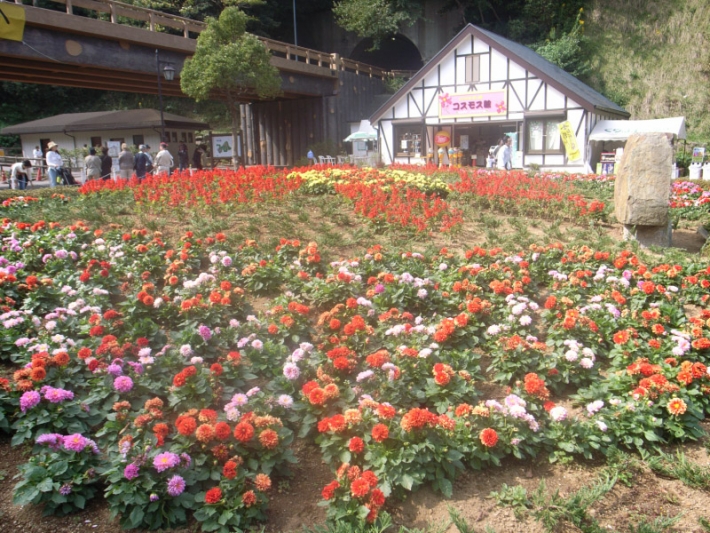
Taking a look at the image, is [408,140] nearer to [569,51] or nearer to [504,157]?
[504,157]

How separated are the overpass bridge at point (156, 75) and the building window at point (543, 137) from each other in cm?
1028

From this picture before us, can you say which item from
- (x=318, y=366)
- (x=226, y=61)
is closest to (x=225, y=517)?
(x=318, y=366)

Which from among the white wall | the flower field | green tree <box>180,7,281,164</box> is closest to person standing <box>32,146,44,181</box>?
green tree <box>180,7,281,164</box>

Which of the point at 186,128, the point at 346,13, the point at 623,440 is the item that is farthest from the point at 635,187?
the point at 346,13

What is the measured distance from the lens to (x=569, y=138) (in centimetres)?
2273

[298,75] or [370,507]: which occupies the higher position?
[298,75]

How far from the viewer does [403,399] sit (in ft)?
11.2

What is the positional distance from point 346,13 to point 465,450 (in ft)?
123

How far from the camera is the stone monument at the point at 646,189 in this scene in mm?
7039

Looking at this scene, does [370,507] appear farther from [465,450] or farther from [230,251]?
[230,251]

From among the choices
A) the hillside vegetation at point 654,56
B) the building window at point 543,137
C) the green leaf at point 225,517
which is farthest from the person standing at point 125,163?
the hillside vegetation at point 654,56

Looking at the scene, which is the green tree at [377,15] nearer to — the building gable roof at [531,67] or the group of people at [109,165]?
the building gable roof at [531,67]

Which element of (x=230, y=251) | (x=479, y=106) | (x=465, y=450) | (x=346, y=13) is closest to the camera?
(x=465, y=450)

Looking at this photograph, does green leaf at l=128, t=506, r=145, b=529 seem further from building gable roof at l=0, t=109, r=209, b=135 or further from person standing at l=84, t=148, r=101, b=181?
building gable roof at l=0, t=109, r=209, b=135
